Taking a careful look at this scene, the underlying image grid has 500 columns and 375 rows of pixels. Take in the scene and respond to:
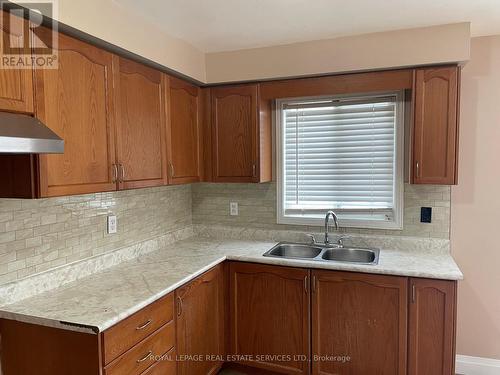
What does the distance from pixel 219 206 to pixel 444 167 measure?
1774 millimetres

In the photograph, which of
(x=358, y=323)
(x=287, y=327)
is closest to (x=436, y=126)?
(x=358, y=323)

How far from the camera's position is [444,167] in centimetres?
233

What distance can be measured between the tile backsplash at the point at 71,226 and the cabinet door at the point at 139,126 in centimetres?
32

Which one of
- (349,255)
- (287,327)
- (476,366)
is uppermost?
(349,255)

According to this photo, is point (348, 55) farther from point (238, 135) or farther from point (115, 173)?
point (115, 173)

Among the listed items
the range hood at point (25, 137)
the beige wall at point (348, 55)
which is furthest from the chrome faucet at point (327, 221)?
the range hood at point (25, 137)

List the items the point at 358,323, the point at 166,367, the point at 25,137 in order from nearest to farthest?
the point at 25,137
the point at 166,367
the point at 358,323

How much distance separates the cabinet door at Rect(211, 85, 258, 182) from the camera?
9.01 feet

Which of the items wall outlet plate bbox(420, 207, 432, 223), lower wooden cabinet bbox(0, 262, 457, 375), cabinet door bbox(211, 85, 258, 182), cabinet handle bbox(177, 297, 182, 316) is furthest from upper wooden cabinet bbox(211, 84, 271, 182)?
wall outlet plate bbox(420, 207, 432, 223)

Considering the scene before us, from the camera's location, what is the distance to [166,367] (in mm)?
1932

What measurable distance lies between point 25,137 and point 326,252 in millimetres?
2053

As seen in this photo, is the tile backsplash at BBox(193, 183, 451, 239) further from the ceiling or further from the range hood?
the range hood

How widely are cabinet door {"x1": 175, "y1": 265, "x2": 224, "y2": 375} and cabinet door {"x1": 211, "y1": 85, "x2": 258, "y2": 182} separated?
0.76 meters

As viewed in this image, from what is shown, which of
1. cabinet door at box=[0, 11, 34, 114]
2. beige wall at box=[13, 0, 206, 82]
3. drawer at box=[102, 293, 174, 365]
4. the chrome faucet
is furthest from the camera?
the chrome faucet
